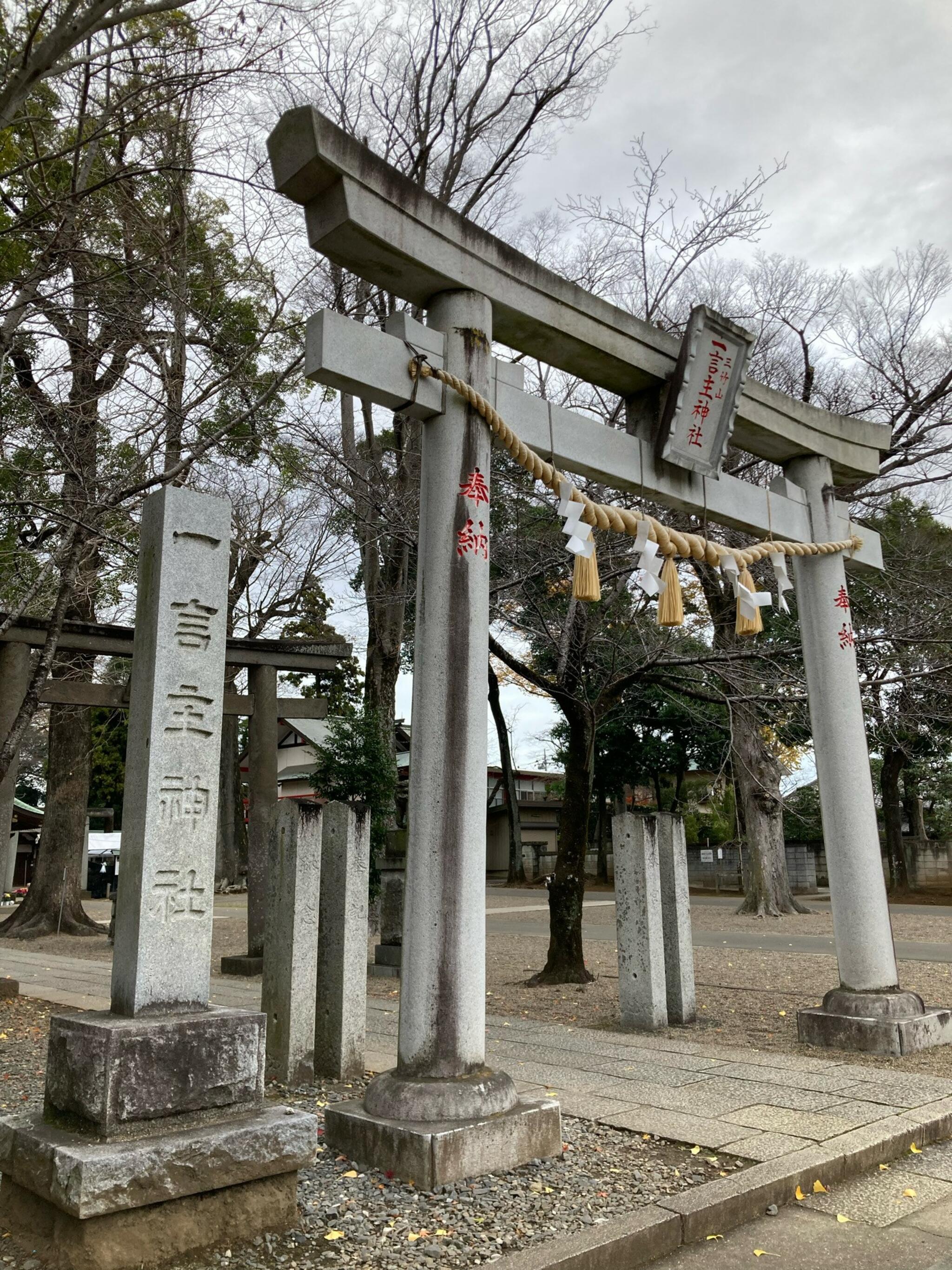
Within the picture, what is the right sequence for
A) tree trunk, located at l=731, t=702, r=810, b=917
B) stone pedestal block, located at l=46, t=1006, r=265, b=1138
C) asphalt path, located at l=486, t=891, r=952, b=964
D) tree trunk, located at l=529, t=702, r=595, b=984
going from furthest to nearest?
1. tree trunk, located at l=731, t=702, r=810, b=917
2. asphalt path, located at l=486, t=891, r=952, b=964
3. tree trunk, located at l=529, t=702, r=595, b=984
4. stone pedestal block, located at l=46, t=1006, r=265, b=1138

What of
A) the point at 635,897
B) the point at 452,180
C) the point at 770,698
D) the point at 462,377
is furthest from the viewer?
the point at 452,180

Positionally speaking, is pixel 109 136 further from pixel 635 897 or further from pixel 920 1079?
pixel 920 1079

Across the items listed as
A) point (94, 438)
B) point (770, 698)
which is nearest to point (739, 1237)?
point (770, 698)

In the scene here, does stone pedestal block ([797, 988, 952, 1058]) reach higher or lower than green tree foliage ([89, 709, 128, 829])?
lower

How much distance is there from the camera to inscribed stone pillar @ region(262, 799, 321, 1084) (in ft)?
18.9

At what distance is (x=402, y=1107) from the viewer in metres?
4.08

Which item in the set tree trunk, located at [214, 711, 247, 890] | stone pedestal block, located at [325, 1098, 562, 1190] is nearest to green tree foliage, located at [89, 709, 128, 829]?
tree trunk, located at [214, 711, 247, 890]

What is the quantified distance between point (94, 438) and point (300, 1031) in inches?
239

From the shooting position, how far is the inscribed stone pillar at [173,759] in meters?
3.50

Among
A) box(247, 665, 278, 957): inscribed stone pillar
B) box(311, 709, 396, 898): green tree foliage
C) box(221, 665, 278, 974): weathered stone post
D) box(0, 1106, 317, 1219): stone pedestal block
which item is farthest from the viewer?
box(311, 709, 396, 898): green tree foliage

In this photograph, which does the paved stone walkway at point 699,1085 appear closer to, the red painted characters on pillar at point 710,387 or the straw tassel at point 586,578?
the straw tassel at point 586,578

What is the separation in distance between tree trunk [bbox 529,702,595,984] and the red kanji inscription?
5173mm

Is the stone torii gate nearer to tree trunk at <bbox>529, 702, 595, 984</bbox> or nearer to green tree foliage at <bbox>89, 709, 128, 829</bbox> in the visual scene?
tree trunk at <bbox>529, 702, 595, 984</bbox>


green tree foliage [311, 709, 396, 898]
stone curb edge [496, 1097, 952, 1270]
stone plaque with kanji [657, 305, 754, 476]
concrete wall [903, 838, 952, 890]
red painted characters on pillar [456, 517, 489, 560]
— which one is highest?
stone plaque with kanji [657, 305, 754, 476]
